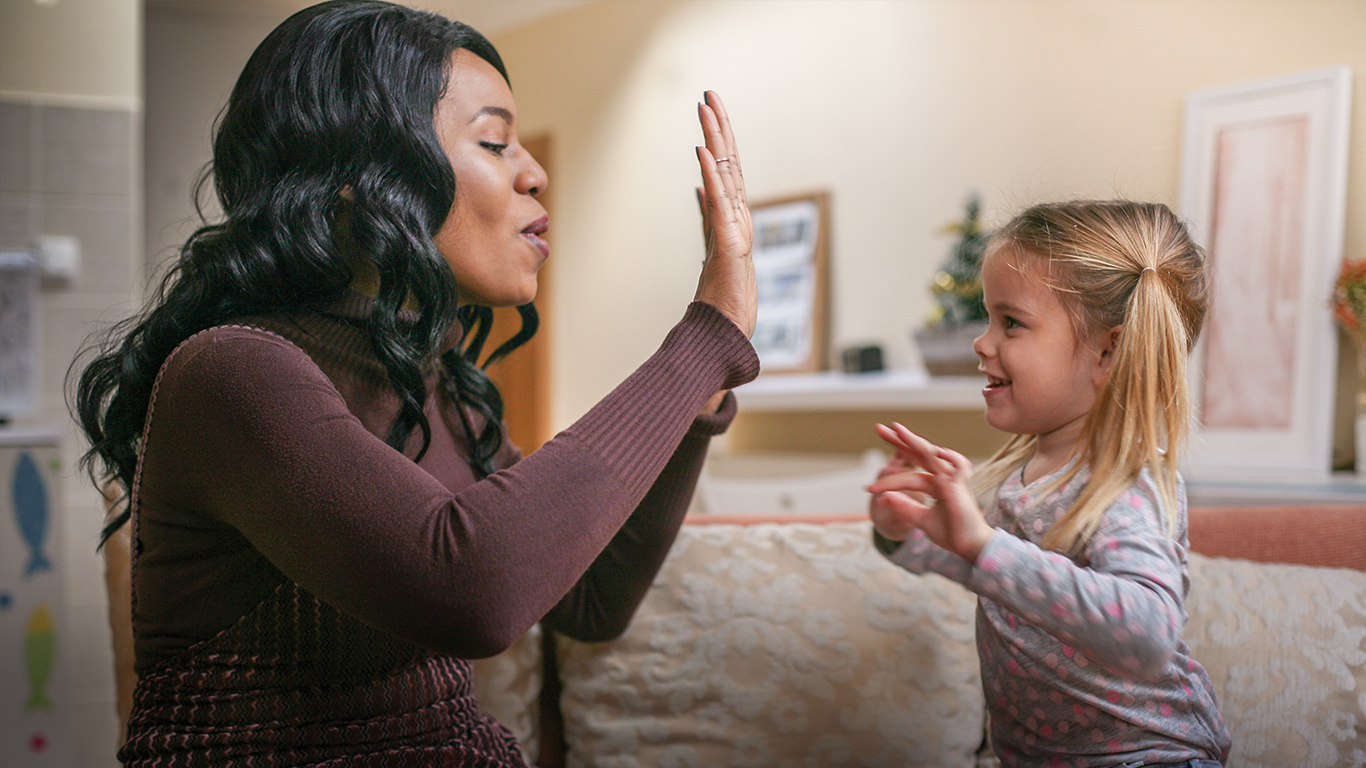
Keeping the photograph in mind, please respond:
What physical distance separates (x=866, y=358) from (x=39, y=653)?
239 cm

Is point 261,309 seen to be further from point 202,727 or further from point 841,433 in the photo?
point 841,433

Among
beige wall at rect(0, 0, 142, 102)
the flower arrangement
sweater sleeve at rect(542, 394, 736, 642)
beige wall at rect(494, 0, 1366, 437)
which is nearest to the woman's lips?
sweater sleeve at rect(542, 394, 736, 642)

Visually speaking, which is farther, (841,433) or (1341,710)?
(841,433)

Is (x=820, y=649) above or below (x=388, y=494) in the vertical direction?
below

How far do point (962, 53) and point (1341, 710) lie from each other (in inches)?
89.0

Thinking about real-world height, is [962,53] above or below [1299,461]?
above

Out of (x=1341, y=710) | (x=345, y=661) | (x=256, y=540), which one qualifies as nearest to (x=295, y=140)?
(x=256, y=540)

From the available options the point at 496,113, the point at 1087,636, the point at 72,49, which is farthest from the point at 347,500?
the point at 72,49

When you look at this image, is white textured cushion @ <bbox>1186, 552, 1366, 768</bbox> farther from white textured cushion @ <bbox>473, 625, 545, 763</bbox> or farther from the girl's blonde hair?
white textured cushion @ <bbox>473, 625, 545, 763</bbox>

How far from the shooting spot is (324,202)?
81cm

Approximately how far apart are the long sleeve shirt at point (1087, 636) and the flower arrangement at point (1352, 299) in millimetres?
1503

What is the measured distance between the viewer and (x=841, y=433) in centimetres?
324

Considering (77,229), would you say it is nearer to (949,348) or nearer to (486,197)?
(486,197)

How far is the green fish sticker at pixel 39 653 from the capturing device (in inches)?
85.3
